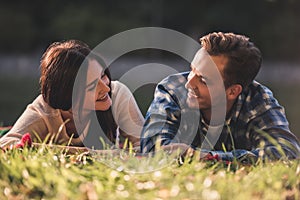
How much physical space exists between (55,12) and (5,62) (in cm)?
340

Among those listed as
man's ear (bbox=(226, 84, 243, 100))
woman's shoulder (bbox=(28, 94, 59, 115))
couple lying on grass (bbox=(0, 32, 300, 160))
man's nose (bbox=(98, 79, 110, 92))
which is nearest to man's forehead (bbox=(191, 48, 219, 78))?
couple lying on grass (bbox=(0, 32, 300, 160))

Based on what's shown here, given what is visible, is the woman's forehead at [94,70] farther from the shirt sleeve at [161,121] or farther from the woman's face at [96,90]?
the shirt sleeve at [161,121]

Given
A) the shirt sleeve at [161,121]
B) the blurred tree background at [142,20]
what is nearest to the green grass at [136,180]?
the shirt sleeve at [161,121]

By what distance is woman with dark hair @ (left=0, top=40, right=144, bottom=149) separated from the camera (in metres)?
3.58

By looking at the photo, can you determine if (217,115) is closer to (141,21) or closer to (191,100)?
(191,100)

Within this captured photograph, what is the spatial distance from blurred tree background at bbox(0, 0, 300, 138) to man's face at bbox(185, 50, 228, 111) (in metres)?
18.8

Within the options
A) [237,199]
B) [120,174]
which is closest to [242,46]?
[120,174]

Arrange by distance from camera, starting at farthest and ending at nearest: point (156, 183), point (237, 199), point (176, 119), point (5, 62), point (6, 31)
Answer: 1. point (6, 31)
2. point (5, 62)
3. point (176, 119)
4. point (156, 183)
5. point (237, 199)

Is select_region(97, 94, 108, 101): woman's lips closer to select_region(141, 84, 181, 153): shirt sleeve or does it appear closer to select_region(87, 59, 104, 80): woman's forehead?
select_region(87, 59, 104, 80): woman's forehead

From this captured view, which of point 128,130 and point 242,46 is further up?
point 242,46

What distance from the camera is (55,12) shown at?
2391cm

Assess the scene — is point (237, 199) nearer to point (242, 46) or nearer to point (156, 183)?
point (156, 183)

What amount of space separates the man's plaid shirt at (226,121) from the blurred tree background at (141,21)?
738 inches

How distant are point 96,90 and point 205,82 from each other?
0.59 meters
